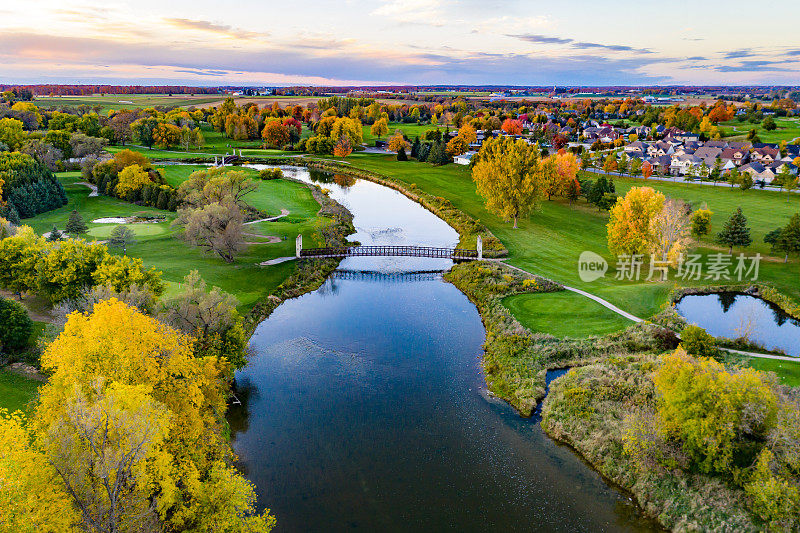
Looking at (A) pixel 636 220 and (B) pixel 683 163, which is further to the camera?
(B) pixel 683 163

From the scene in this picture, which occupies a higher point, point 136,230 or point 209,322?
point 209,322

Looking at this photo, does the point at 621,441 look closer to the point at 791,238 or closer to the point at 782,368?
the point at 782,368

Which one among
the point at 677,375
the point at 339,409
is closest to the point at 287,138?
the point at 339,409

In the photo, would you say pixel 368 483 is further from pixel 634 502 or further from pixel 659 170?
pixel 659 170

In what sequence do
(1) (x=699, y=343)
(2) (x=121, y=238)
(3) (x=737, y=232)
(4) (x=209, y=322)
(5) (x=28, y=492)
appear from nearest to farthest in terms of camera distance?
(5) (x=28, y=492) → (4) (x=209, y=322) → (1) (x=699, y=343) → (2) (x=121, y=238) → (3) (x=737, y=232)

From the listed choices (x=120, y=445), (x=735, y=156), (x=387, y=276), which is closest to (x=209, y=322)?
(x=120, y=445)

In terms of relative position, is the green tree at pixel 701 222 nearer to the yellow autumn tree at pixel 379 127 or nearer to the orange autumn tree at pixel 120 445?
the orange autumn tree at pixel 120 445

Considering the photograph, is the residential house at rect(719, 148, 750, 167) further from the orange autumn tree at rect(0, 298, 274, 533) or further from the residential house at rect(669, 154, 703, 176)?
the orange autumn tree at rect(0, 298, 274, 533)
